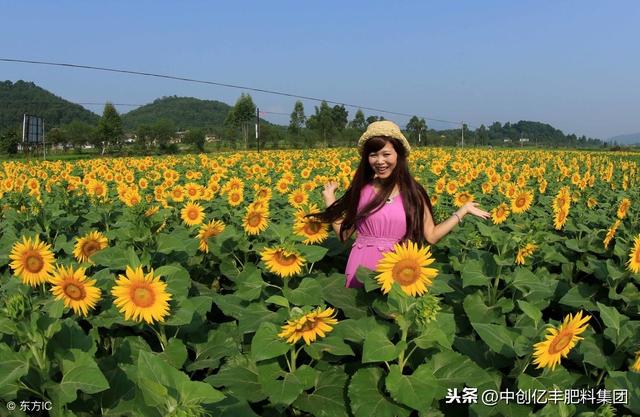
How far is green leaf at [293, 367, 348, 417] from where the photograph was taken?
1.98 meters

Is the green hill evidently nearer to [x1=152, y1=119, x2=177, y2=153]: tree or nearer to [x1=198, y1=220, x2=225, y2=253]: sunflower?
[x1=152, y1=119, x2=177, y2=153]: tree

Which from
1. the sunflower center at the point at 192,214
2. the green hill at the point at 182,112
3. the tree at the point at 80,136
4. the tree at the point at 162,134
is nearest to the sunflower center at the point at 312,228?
the sunflower center at the point at 192,214

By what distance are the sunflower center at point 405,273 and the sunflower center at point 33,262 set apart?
1961mm

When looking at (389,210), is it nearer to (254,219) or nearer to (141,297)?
(254,219)

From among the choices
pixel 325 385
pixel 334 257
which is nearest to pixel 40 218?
pixel 334 257

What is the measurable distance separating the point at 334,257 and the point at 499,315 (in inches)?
69.5

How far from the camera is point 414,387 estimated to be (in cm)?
182

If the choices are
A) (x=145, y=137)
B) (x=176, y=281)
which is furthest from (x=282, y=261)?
(x=145, y=137)

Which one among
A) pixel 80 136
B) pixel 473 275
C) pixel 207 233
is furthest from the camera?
pixel 80 136

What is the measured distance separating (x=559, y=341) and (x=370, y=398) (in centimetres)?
75

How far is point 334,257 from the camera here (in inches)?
173

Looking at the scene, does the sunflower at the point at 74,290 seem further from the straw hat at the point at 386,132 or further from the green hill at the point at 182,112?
the green hill at the point at 182,112

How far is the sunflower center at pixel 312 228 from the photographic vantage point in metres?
3.43

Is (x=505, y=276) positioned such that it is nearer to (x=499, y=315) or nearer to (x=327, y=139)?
(x=499, y=315)
